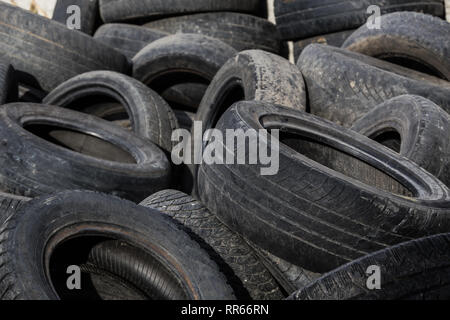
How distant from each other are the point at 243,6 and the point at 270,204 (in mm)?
3957

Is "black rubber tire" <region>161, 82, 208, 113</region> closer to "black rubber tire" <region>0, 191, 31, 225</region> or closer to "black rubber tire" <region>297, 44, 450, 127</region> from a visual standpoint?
"black rubber tire" <region>297, 44, 450, 127</region>

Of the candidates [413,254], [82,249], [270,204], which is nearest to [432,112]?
[270,204]

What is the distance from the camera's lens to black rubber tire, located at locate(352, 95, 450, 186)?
10.8 feet

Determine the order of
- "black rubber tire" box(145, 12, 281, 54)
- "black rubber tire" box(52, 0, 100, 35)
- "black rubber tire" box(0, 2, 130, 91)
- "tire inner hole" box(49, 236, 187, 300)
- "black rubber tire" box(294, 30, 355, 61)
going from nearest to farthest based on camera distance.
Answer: "tire inner hole" box(49, 236, 187, 300)
"black rubber tire" box(0, 2, 130, 91)
"black rubber tire" box(294, 30, 355, 61)
"black rubber tire" box(145, 12, 281, 54)
"black rubber tire" box(52, 0, 100, 35)

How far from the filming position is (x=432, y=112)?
3.46 m

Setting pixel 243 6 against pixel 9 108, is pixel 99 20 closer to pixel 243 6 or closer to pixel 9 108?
pixel 243 6

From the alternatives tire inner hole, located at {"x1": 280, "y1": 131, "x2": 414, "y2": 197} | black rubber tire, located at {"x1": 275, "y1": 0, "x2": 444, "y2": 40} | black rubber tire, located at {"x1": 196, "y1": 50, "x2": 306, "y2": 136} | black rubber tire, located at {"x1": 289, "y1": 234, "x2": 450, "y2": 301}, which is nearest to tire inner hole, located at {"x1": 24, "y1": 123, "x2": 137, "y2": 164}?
black rubber tire, located at {"x1": 196, "y1": 50, "x2": 306, "y2": 136}

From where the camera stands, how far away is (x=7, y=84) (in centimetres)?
426

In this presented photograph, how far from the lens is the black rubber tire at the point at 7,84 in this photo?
13.6 ft

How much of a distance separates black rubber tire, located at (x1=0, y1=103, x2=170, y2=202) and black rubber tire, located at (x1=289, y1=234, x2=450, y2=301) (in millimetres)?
1612

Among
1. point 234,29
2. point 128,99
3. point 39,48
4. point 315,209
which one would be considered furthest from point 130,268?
point 234,29

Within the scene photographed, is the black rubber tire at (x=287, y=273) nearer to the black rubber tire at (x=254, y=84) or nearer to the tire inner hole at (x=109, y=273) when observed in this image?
the tire inner hole at (x=109, y=273)

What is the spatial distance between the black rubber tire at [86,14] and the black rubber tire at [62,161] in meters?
2.67

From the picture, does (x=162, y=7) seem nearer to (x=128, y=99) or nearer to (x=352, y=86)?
(x=128, y=99)
